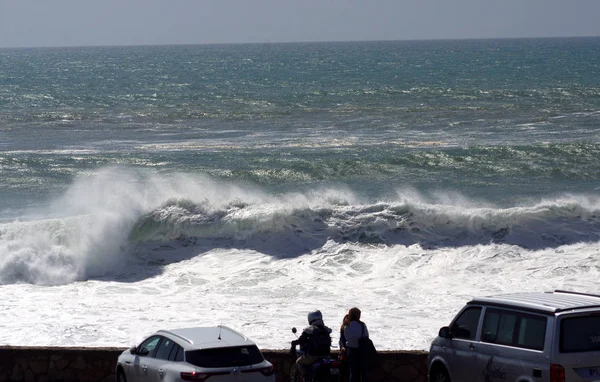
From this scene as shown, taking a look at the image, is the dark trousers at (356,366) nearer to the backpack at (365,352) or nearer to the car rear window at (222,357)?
the backpack at (365,352)

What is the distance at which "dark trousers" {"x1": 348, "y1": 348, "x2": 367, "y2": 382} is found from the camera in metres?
10.8

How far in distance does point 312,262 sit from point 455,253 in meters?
3.14

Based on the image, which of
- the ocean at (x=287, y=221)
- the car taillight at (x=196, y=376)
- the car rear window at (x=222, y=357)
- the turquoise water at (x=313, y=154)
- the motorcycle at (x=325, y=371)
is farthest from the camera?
the turquoise water at (x=313, y=154)

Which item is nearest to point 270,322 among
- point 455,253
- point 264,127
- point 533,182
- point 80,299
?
point 80,299

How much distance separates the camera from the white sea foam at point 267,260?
16969 mm

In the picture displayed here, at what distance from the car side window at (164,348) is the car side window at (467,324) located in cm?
294

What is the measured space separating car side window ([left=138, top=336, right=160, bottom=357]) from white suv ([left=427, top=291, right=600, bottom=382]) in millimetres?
3025

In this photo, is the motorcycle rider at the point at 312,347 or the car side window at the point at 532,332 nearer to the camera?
the car side window at the point at 532,332

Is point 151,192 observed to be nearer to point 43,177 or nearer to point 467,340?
point 43,177

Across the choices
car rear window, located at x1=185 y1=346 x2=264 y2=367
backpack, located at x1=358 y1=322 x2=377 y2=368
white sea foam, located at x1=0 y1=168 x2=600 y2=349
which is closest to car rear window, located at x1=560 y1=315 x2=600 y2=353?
backpack, located at x1=358 y1=322 x2=377 y2=368

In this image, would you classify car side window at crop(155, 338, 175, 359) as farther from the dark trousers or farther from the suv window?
the suv window

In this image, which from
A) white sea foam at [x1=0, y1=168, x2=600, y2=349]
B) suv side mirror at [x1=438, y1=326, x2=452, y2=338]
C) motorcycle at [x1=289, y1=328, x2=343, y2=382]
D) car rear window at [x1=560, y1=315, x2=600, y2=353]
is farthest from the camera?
white sea foam at [x1=0, y1=168, x2=600, y2=349]

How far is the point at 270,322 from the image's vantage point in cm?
1658

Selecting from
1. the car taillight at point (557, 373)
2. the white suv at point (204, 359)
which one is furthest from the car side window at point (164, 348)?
the car taillight at point (557, 373)
